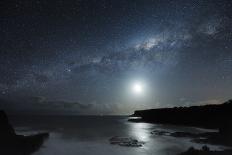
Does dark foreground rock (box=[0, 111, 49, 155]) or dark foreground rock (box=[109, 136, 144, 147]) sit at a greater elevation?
dark foreground rock (box=[0, 111, 49, 155])

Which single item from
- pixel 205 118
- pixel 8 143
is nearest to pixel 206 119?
pixel 205 118

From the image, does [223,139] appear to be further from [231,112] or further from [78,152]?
[231,112]

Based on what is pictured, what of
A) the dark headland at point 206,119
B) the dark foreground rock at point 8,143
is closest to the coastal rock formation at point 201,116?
the dark headland at point 206,119

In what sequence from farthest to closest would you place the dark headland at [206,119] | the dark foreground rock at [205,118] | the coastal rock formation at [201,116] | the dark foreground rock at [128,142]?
the coastal rock formation at [201,116] < the dark foreground rock at [205,118] < the dark headland at [206,119] < the dark foreground rock at [128,142]

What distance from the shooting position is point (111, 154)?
4875 cm

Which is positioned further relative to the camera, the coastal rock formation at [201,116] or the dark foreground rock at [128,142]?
the coastal rock formation at [201,116]

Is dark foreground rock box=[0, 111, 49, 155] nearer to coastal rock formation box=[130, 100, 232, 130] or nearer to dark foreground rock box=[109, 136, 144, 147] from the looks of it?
dark foreground rock box=[109, 136, 144, 147]

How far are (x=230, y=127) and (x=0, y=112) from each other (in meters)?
58.2

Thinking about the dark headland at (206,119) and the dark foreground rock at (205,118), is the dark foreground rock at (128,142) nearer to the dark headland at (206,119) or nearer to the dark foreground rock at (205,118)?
the dark headland at (206,119)

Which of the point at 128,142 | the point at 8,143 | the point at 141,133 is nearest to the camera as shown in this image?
the point at 8,143

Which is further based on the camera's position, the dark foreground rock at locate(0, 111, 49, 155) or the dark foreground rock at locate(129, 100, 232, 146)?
the dark foreground rock at locate(129, 100, 232, 146)

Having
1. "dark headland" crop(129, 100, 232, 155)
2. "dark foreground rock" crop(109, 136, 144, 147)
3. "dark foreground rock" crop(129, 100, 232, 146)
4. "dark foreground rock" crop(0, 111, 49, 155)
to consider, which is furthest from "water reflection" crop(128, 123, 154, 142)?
"dark foreground rock" crop(0, 111, 49, 155)

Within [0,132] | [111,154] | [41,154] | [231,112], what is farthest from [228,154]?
[231,112]

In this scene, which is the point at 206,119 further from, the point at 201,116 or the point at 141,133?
the point at 141,133
